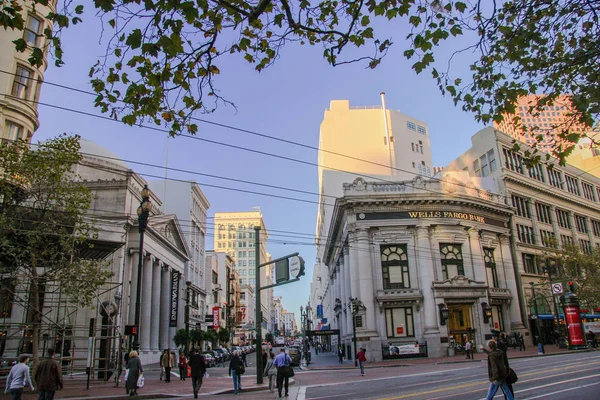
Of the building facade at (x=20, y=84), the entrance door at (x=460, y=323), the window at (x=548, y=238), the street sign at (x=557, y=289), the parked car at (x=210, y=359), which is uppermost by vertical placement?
the building facade at (x=20, y=84)

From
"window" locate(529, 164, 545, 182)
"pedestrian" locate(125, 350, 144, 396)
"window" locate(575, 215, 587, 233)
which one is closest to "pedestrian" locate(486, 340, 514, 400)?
"pedestrian" locate(125, 350, 144, 396)

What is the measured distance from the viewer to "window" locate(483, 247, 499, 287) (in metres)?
46.3

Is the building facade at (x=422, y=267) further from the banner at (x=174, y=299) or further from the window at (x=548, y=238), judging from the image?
the banner at (x=174, y=299)

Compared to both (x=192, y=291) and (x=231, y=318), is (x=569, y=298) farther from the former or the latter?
(x=231, y=318)

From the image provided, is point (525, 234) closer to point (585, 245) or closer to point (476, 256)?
point (476, 256)

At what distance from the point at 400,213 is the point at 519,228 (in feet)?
59.7

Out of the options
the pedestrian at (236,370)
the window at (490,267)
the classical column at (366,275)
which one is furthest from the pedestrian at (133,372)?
the window at (490,267)

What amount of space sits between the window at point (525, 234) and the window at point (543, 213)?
289cm

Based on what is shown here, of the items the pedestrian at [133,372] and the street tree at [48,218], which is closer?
the pedestrian at [133,372]

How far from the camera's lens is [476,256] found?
44.7 meters

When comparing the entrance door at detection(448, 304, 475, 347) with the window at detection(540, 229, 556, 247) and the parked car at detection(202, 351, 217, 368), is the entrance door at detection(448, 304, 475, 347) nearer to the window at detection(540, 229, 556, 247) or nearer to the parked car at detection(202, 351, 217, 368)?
the window at detection(540, 229, 556, 247)

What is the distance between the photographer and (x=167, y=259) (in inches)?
2023

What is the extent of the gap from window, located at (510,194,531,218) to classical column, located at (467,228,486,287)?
36.3 ft

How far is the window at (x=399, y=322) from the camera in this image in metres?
40.8
